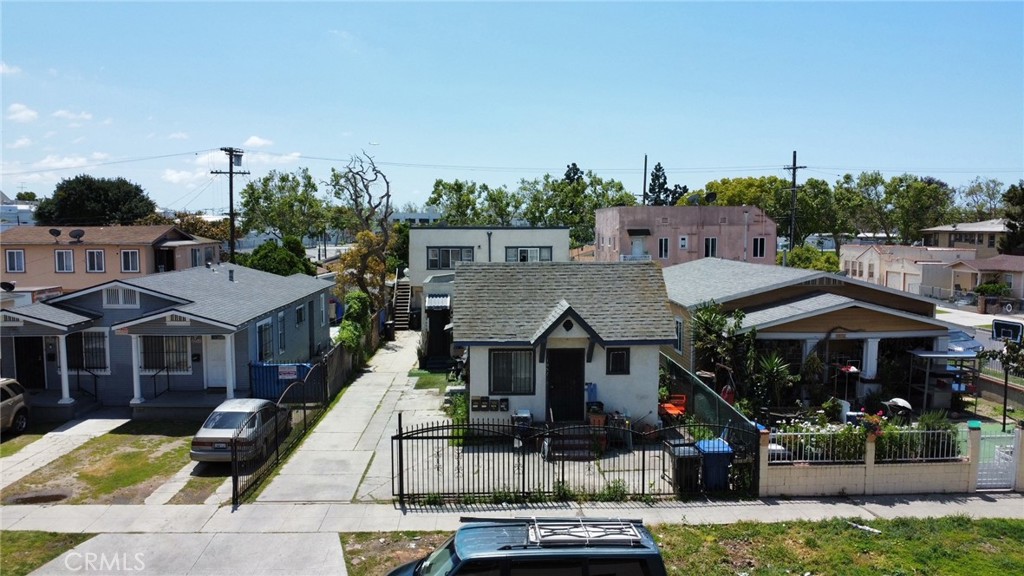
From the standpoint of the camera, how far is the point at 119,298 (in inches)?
911

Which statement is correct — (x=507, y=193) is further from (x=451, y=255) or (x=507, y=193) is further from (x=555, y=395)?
(x=555, y=395)

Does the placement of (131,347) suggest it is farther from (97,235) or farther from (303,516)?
(97,235)

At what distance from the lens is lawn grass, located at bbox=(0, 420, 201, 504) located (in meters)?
15.7

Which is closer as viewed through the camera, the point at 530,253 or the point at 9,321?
the point at 9,321

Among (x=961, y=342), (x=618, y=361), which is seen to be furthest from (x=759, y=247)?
(x=618, y=361)

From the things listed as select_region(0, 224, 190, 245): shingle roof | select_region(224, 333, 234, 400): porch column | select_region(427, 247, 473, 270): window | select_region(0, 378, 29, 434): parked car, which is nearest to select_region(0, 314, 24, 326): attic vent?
select_region(0, 378, 29, 434): parked car

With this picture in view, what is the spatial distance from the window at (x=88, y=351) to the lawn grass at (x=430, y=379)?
10.6 m

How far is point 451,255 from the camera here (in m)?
42.1

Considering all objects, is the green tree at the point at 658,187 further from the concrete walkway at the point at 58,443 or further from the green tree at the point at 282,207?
the concrete walkway at the point at 58,443

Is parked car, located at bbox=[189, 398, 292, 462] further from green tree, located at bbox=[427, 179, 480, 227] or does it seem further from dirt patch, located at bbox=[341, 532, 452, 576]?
green tree, located at bbox=[427, 179, 480, 227]

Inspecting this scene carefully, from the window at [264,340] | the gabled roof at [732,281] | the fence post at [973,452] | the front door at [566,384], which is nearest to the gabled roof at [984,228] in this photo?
the gabled roof at [732,281]

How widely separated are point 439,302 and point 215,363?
35.6 ft

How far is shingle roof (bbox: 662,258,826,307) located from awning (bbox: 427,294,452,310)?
967 cm

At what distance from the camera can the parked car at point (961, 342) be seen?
934 inches
